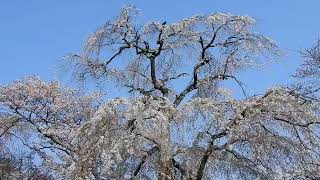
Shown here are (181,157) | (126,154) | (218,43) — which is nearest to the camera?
(126,154)

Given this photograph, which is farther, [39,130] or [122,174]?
[39,130]

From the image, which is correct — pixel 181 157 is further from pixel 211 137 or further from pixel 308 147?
pixel 308 147

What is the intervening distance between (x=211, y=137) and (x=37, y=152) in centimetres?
809

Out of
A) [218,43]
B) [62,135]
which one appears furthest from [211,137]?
[62,135]

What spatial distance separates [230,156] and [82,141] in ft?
9.11

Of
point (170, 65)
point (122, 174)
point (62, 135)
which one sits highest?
point (170, 65)

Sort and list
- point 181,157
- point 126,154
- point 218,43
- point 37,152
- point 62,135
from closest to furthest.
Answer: point 126,154 < point 181,157 < point 218,43 < point 62,135 < point 37,152

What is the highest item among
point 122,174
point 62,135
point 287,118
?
point 62,135

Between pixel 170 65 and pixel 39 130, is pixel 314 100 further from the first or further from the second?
pixel 39 130

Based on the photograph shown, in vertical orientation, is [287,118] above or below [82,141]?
above

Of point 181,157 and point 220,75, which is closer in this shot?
point 181,157

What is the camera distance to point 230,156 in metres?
10.9

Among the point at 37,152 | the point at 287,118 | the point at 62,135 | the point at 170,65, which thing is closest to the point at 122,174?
the point at 287,118

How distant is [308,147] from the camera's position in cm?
1054
